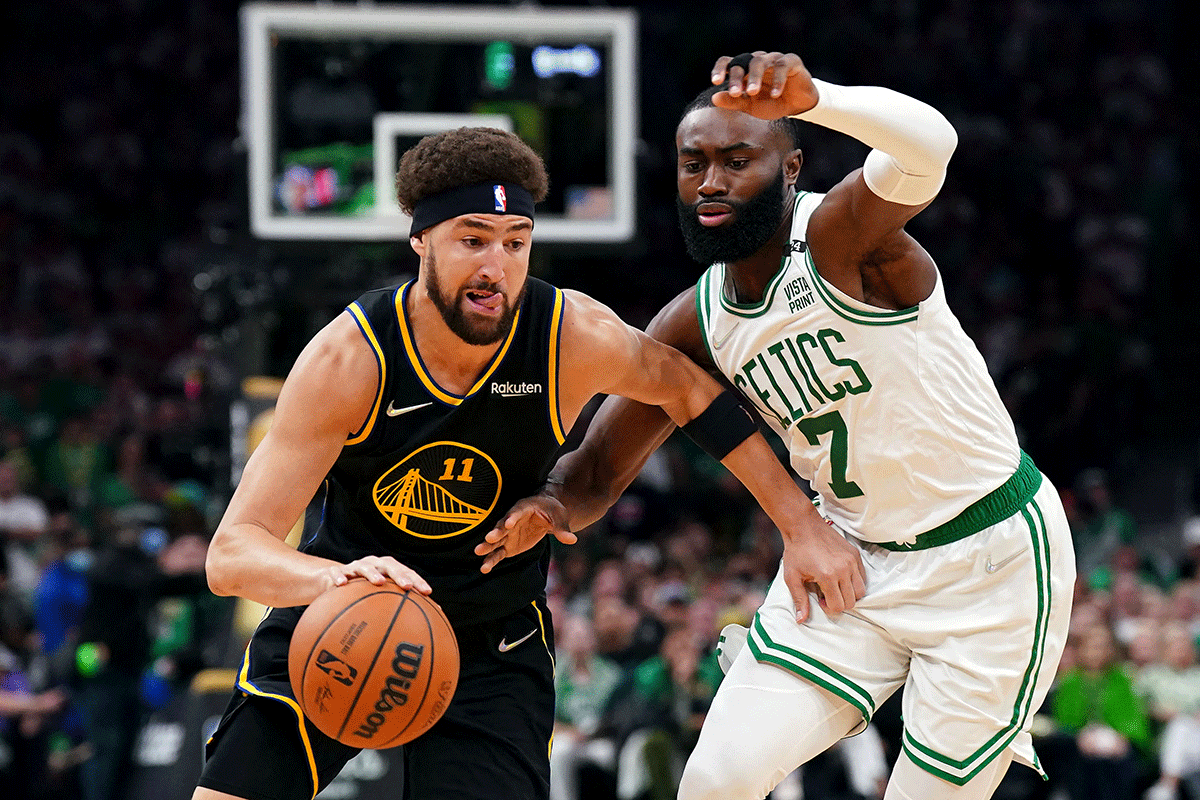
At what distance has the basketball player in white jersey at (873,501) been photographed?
395 centimetres

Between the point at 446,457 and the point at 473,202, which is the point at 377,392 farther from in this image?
the point at 473,202

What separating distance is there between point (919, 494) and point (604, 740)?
16.8 ft

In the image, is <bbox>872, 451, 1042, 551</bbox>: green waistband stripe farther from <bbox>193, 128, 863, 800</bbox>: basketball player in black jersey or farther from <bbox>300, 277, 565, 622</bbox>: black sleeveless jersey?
<bbox>300, 277, 565, 622</bbox>: black sleeveless jersey

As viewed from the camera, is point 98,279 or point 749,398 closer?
point 749,398

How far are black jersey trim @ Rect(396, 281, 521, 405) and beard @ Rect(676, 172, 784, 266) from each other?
56 centimetres

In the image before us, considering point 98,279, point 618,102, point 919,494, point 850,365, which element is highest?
point 618,102

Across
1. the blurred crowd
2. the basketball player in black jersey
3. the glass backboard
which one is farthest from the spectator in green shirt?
the basketball player in black jersey

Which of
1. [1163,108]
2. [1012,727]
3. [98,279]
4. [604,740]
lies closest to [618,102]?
[604,740]

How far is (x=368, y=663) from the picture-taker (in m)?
3.43

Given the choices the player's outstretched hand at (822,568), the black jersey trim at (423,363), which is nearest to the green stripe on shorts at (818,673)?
the player's outstretched hand at (822,568)

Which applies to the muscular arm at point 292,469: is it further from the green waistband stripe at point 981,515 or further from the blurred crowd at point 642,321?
the blurred crowd at point 642,321

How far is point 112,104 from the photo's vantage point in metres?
15.3

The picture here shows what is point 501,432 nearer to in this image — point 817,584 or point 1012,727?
point 817,584

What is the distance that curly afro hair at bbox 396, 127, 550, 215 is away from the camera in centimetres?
382
